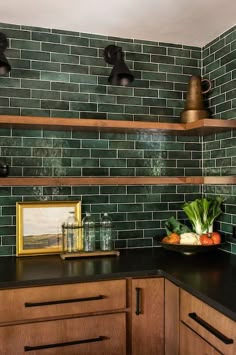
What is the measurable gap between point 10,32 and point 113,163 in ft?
3.63

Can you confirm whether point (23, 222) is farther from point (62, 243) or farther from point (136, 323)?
point (136, 323)

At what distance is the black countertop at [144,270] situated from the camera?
66.0 inches

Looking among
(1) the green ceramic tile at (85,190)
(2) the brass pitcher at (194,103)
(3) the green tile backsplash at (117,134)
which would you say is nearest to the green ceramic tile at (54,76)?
(3) the green tile backsplash at (117,134)

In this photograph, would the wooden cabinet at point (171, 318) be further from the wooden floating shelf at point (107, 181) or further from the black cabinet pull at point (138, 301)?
the wooden floating shelf at point (107, 181)

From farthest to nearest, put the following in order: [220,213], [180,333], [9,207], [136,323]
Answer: [220,213], [9,207], [136,323], [180,333]

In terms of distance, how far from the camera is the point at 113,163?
8.59 ft

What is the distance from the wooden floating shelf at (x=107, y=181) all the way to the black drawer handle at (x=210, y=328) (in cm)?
88

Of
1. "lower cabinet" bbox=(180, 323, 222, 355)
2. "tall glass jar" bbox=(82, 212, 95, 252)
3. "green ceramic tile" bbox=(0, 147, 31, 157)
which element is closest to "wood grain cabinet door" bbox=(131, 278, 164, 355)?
"lower cabinet" bbox=(180, 323, 222, 355)

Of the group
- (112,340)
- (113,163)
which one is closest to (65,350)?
(112,340)

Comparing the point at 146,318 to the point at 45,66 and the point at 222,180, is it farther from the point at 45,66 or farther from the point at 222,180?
the point at 45,66

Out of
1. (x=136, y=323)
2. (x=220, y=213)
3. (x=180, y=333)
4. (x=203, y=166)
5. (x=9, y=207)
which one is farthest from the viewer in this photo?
(x=203, y=166)

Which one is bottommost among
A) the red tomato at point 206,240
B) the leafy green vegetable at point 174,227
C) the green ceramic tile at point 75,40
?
the red tomato at point 206,240

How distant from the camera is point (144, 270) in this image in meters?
2.00

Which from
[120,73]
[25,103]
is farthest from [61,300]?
[120,73]
